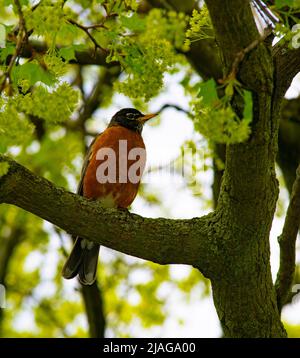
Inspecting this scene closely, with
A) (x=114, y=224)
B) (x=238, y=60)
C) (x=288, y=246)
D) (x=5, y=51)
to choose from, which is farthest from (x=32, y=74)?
(x=288, y=246)

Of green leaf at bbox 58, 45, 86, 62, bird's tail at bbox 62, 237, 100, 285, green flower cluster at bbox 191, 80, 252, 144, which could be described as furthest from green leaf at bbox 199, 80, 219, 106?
bird's tail at bbox 62, 237, 100, 285

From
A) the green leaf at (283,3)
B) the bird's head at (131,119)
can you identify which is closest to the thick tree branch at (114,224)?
the green leaf at (283,3)

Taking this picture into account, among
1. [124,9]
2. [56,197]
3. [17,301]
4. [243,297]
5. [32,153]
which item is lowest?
[243,297]

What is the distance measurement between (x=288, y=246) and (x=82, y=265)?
7.79 feet

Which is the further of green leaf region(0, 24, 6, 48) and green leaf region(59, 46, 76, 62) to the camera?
green leaf region(59, 46, 76, 62)

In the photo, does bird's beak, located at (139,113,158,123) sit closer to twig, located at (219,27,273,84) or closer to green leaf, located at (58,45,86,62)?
green leaf, located at (58,45,86,62)

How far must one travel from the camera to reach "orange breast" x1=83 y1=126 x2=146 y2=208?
6738 mm

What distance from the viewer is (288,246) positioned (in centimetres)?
527

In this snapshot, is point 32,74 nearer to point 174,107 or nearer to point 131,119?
point 174,107

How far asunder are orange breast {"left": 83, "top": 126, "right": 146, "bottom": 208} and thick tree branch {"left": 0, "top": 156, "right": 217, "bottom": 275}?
6.95ft

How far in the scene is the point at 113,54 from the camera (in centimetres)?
379
